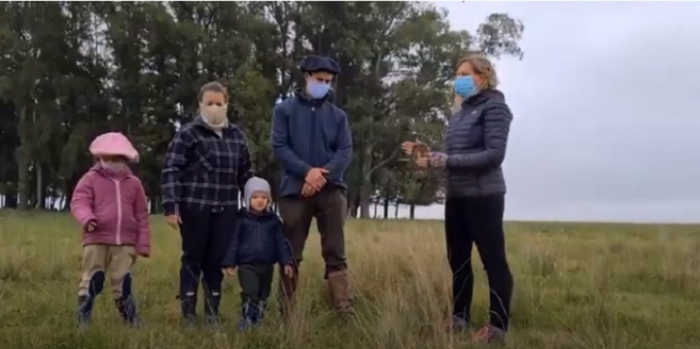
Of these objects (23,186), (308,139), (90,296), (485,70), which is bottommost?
(90,296)

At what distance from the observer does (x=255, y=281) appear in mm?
5988

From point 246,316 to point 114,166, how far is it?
140 centimetres

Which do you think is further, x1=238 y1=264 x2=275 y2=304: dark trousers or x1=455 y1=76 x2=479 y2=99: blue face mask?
x1=238 y1=264 x2=275 y2=304: dark trousers

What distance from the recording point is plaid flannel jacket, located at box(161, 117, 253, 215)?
19.6ft

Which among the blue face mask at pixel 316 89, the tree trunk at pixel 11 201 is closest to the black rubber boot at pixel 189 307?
the blue face mask at pixel 316 89

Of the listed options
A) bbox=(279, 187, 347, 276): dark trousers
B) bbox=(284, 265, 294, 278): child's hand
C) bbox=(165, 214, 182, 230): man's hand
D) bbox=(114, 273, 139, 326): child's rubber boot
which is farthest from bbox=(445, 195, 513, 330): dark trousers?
bbox=(114, 273, 139, 326): child's rubber boot

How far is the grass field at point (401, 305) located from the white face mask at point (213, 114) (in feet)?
4.40

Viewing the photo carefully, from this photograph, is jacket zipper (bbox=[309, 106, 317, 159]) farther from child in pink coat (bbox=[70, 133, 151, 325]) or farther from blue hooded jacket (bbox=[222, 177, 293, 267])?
child in pink coat (bbox=[70, 133, 151, 325])

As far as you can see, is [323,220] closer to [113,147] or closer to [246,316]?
[246,316]

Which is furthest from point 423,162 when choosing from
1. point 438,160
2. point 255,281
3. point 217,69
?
point 217,69

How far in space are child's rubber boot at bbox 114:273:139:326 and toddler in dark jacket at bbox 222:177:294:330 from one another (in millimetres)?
655

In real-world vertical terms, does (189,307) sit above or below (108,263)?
below

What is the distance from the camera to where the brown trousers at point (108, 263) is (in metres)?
5.88

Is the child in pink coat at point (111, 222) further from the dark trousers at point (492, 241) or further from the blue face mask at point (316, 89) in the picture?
the dark trousers at point (492, 241)
